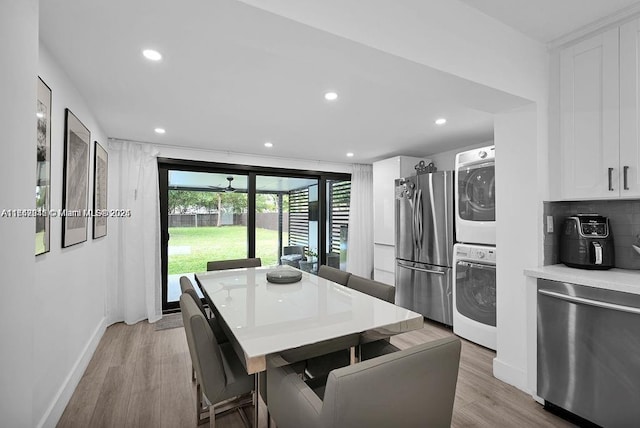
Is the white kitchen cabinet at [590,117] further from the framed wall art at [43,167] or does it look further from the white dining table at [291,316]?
the framed wall art at [43,167]

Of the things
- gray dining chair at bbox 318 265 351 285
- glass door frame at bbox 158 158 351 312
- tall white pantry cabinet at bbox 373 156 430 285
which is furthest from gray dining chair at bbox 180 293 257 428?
tall white pantry cabinet at bbox 373 156 430 285

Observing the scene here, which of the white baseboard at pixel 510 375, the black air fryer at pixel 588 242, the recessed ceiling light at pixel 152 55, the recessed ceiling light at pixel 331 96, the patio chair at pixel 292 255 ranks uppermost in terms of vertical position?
the recessed ceiling light at pixel 331 96

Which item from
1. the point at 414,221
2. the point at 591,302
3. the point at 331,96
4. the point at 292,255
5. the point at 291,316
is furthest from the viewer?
the point at 292,255

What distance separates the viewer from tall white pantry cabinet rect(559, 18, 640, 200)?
177 centimetres

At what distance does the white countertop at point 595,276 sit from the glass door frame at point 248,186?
349 cm

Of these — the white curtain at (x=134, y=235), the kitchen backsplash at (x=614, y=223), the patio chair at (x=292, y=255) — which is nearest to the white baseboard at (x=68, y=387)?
the white curtain at (x=134, y=235)

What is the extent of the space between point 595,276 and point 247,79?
2.57m

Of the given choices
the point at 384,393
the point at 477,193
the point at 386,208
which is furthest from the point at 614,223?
the point at 386,208

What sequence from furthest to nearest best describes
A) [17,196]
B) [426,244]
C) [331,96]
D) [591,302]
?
[426,244]
[331,96]
[591,302]
[17,196]

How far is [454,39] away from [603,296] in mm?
1642

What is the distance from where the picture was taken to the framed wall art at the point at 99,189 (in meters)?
2.88

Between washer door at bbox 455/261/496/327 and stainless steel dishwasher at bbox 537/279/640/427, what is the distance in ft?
3.05

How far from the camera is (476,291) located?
302 cm

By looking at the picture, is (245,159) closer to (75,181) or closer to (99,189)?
(99,189)
